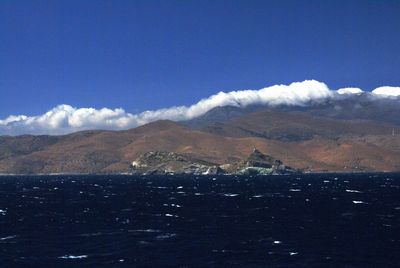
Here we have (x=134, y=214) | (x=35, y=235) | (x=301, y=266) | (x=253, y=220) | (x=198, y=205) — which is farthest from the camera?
(x=198, y=205)

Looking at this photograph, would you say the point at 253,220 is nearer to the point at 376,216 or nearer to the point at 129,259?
the point at 376,216

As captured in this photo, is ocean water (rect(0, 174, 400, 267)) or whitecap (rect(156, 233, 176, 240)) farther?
whitecap (rect(156, 233, 176, 240))

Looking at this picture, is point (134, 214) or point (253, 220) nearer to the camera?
point (253, 220)

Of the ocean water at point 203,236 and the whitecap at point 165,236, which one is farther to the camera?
the whitecap at point 165,236

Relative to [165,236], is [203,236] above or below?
below

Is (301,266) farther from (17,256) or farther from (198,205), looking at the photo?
(198,205)

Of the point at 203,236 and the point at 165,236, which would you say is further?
the point at 165,236

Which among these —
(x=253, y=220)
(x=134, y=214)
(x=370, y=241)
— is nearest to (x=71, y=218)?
(x=134, y=214)

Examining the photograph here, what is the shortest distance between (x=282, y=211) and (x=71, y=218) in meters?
46.6

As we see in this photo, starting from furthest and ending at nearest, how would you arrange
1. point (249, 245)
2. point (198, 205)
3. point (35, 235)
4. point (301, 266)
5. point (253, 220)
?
1. point (198, 205)
2. point (253, 220)
3. point (35, 235)
4. point (249, 245)
5. point (301, 266)

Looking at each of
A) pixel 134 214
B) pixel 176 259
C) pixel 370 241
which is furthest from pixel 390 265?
pixel 134 214

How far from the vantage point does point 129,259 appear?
67.6 metres

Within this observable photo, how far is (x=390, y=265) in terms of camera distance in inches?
2500

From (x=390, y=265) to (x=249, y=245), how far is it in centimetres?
2043
